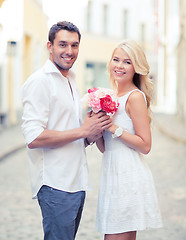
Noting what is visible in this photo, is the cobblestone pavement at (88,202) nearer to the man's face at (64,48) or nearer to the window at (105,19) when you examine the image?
the man's face at (64,48)

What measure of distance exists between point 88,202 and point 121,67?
3546 millimetres

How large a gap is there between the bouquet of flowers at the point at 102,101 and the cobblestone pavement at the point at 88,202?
20.3 inches

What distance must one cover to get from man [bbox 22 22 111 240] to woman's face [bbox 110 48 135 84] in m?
0.33

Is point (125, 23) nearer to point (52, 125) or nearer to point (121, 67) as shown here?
point (121, 67)

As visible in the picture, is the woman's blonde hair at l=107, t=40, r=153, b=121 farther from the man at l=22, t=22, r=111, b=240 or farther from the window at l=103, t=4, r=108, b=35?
the window at l=103, t=4, r=108, b=35

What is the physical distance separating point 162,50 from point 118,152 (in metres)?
33.7

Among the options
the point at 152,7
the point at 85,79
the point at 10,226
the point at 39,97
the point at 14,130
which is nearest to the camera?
the point at 39,97

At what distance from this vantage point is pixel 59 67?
297 cm

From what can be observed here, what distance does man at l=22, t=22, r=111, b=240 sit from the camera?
9.24 feet

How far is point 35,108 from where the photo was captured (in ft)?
9.20

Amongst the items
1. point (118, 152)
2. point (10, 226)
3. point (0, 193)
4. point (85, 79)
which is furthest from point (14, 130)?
point (85, 79)

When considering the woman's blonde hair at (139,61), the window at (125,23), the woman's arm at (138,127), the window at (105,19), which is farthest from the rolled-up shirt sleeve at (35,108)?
the window at (125,23)

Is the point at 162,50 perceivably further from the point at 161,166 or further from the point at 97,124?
the point at 97,124

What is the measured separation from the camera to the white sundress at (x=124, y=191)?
3072 millimetres
